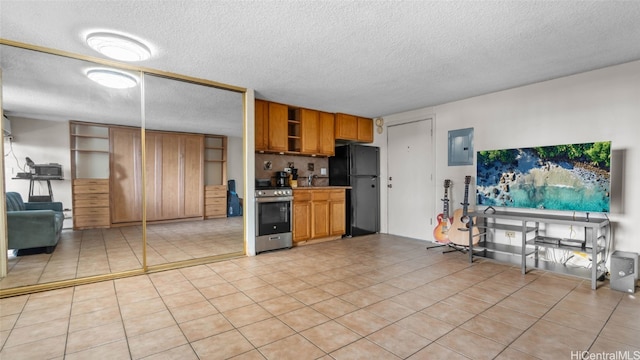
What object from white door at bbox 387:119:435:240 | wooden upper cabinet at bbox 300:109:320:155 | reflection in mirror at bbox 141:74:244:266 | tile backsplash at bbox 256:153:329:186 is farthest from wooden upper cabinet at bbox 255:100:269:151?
white door at bbox 387:119:435:240

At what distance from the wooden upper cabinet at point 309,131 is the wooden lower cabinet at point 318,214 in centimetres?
76

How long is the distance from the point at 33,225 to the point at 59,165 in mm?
846

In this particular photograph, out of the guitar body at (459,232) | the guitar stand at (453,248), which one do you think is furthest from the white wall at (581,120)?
the guitar stand at (453,248)

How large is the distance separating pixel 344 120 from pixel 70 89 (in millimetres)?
4229

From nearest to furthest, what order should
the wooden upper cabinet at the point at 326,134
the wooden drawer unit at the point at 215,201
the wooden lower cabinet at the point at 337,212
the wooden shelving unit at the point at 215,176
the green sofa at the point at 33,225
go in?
the green sofa at the point at 33,225, the wooden lower cabinet at the point at 337,212, the wooden upper cabinet at the point at 326,134, the wooden shelving unit at the point at 215,176, the wooden drawer unit at the point at 215,201

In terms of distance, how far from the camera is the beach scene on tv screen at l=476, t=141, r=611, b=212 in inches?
121

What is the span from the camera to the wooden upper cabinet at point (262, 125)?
455 centimetres

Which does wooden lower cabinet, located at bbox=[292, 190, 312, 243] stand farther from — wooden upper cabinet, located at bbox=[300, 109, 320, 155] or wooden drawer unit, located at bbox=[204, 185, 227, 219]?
wooden drawer unit, located at bbox=[204, 185, 227, 219]

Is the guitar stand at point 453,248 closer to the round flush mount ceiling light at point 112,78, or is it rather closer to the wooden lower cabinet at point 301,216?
the wooden lower cabinet at point 301,216

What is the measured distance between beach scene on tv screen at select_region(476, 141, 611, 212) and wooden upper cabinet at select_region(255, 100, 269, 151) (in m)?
3.20

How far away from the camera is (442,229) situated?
14.8ft

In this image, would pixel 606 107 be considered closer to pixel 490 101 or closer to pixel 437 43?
pixel 490 101

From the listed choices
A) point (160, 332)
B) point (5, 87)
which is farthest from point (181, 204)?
point (160, 332)

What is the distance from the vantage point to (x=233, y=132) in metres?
4.84
